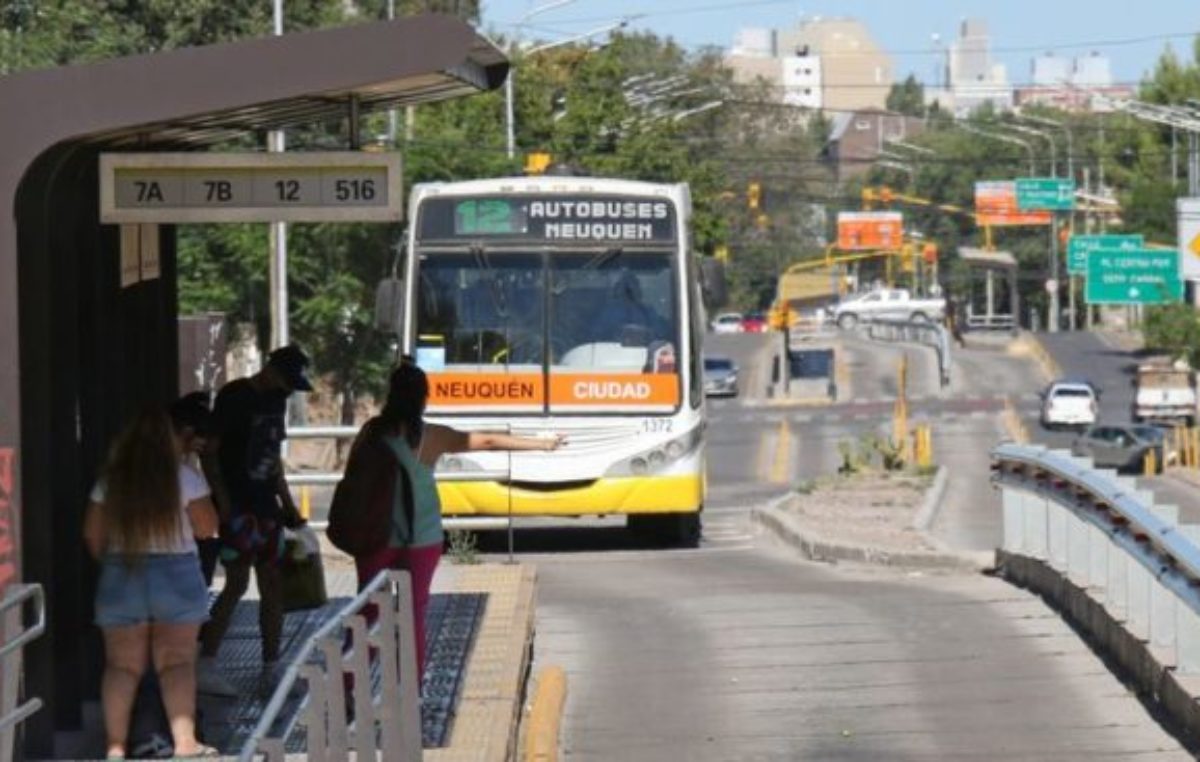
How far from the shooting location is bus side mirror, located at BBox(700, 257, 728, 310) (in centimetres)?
2598

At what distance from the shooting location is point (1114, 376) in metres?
101

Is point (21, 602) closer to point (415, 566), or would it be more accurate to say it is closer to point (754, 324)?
point (415, 566)

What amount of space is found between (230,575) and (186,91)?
10.1 feet

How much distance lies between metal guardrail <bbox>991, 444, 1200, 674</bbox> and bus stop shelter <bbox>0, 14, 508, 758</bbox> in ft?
12.8

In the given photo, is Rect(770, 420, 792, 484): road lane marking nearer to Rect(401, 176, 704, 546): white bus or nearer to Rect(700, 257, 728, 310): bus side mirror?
Rect(700, 257, 728, 310): bus side mirror

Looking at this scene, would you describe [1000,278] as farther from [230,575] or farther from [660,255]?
[230,575]

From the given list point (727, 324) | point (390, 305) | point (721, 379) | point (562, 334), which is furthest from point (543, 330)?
point (727, 324)

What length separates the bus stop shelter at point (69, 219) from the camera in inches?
400

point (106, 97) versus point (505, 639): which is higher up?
point (106, 97)

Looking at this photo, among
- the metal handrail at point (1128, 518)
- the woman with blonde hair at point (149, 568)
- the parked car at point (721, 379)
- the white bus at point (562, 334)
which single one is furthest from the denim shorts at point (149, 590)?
the parked car at point (721, 379)

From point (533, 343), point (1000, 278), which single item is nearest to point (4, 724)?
point (533, 343)

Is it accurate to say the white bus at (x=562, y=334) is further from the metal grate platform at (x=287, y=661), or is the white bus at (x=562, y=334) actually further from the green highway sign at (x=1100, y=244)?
the green highway sign at (x=1100, y=244)

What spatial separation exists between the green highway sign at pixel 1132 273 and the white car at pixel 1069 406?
2.79 meters

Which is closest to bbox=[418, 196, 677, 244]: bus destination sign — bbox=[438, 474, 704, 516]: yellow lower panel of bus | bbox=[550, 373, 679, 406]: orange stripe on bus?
bbox=[550, 373, 679, 406]: orange stripe on bus
